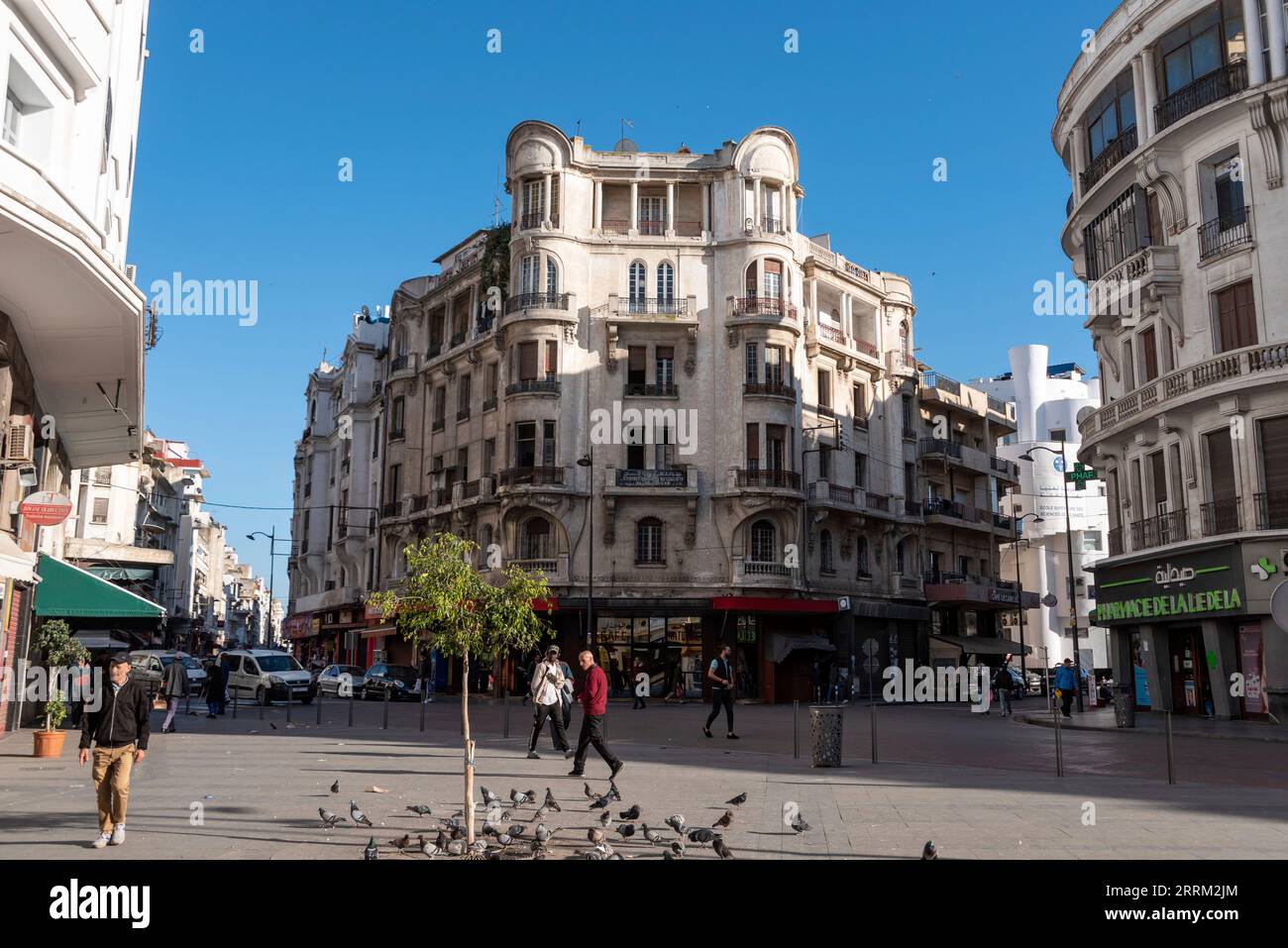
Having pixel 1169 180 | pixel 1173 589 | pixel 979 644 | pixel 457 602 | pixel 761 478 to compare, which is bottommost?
pixel 979 644

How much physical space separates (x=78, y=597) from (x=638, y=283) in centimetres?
2689

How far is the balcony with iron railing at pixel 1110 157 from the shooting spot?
29.9 metres

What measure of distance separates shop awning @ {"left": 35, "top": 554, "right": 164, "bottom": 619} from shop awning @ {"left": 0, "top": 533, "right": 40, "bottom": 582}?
236 cm

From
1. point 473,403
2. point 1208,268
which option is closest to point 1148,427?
point 1208,268

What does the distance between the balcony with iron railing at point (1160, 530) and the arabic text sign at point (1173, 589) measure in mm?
622

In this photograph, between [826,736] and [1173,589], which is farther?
[1173,589]

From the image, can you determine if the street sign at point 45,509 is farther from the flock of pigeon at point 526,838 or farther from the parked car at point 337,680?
the parked car at point 337,680

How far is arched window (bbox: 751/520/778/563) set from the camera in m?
41.5

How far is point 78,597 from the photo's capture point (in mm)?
21156

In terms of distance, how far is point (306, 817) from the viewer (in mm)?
10234

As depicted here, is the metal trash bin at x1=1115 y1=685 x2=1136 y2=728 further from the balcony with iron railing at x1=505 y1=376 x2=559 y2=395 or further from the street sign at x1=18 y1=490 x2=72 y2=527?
the balcony with iron railing at x1=505 y1=376 x2=559 y2=395

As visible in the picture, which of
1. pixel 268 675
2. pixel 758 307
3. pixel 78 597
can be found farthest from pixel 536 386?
pixel 78 597

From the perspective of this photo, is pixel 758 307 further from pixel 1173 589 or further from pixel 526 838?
pixel 526 838
